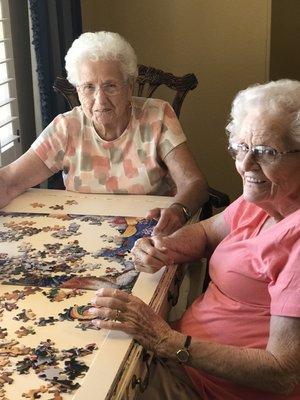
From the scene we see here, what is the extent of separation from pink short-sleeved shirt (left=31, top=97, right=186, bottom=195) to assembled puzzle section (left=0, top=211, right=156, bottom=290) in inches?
11.2

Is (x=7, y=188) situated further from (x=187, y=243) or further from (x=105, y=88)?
(x=187, y=243)

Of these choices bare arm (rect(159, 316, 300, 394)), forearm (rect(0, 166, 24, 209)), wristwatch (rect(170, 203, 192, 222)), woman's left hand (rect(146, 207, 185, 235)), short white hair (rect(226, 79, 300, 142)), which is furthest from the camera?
forearm (rect(0, 166, 24, 209))

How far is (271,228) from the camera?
Result: 1.65m

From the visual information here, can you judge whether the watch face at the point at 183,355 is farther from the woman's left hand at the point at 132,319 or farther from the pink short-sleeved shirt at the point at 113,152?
the pink short-sleeved shirt at the point at 113,152

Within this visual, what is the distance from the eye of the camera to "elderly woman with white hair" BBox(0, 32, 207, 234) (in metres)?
2.47

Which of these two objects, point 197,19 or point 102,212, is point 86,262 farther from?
point 197,19

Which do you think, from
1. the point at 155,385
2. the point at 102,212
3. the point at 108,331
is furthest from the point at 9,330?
the point at 102,212

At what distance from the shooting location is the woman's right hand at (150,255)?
1820mm

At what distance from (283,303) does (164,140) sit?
123 cm

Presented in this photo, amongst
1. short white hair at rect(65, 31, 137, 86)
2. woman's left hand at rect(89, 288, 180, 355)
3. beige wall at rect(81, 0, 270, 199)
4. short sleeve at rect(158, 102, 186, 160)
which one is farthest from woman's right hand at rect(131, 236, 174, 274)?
beige wall at rect(81, 0, 270, 199)

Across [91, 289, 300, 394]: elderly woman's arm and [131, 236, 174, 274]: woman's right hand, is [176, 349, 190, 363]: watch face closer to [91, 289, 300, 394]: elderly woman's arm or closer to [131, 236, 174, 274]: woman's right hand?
[91, 289, 300, 394]: elderly woman's arm

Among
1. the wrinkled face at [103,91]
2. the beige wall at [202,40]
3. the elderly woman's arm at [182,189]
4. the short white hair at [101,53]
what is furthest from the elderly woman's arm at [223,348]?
the beige wall at [202,40]

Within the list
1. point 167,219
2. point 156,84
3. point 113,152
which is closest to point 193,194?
point 167,219

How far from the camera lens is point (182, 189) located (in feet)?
8.07
